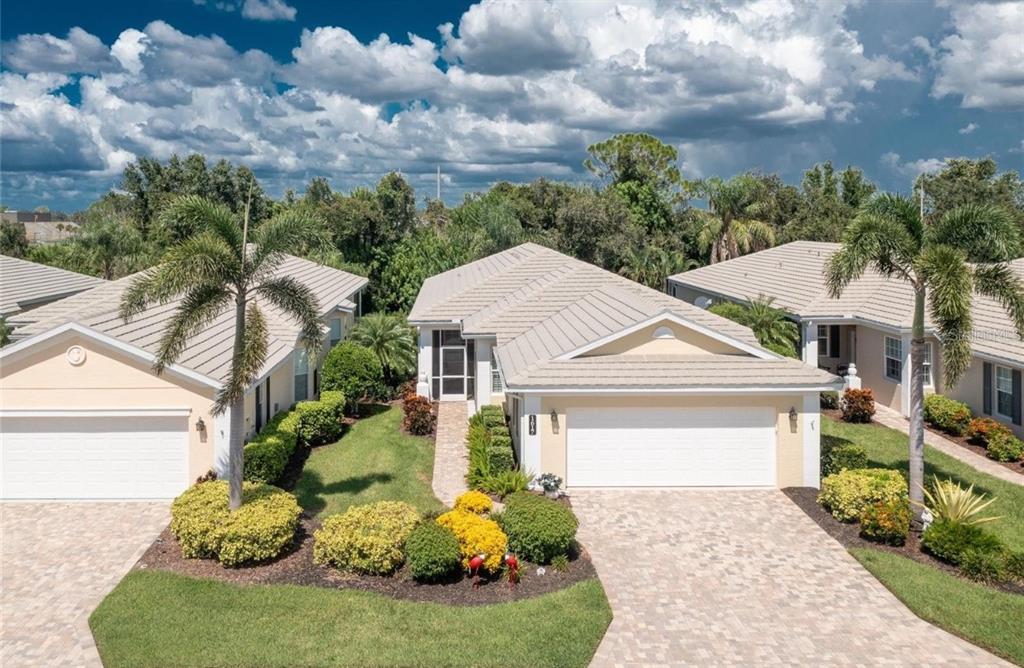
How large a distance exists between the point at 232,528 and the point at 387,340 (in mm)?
13718

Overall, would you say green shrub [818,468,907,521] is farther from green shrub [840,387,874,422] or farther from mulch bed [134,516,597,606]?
green shrub [840,387,874,422]

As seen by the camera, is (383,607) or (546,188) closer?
(383,607)

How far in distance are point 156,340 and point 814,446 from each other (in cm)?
1484

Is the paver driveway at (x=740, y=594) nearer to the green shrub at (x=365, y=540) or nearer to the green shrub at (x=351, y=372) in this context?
the green shrub at (x=365, y=540)

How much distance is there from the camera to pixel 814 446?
17.3 meters

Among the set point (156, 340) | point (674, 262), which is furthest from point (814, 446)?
point (674, 262)

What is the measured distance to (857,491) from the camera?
50.7 feet

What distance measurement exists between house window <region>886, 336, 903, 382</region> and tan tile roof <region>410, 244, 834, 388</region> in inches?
241

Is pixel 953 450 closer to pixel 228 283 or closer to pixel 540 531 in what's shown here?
pixel 540 531

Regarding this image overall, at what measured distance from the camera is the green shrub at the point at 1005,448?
19.5m

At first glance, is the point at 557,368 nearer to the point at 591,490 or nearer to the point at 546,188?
the point at 591,490

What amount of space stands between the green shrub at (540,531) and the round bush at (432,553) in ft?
3.74

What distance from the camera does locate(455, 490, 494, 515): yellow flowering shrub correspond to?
1501 cm

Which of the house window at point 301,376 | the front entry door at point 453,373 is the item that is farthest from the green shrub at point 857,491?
the house window at point 301,376
